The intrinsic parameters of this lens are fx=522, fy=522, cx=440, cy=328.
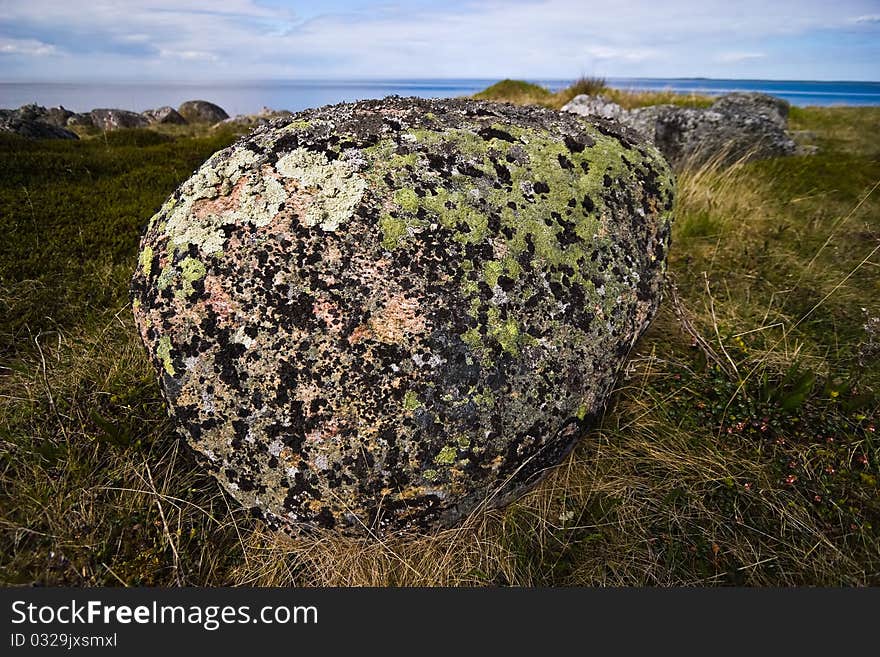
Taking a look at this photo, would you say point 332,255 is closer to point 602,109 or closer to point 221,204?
point 221,204

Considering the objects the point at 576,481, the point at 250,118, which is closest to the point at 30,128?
the point at 250,118

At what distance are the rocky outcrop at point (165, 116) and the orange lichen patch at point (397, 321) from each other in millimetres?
26865

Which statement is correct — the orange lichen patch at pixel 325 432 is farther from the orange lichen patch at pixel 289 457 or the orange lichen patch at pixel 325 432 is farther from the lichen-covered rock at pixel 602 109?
the lichen-covered rock at pixel 602 109

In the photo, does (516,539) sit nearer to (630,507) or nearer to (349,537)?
(630,507)

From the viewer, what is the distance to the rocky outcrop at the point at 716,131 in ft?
33.5

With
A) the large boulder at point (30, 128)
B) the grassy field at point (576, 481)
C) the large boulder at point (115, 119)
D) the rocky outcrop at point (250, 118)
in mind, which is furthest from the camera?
the rocky outcrop at point (250, 118)

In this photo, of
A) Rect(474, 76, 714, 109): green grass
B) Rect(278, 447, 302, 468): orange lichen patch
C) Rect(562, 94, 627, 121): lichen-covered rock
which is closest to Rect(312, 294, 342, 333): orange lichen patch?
Answer: Rect(278, 447, 302, 468): orange lichen patch

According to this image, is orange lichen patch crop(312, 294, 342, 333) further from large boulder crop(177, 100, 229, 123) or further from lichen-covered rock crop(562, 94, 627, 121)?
large boulder crop(177, 100, 229, 123)

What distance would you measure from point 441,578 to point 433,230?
1716 mm

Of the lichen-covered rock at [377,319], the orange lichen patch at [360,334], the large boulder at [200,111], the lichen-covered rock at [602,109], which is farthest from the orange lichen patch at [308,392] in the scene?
the large boulder at [200,111]

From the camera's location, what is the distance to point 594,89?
1880 cm

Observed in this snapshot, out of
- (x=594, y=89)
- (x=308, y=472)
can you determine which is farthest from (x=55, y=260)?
(x=594, y=89)

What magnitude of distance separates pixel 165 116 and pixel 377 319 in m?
28.1

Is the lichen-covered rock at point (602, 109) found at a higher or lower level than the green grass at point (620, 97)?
lower
